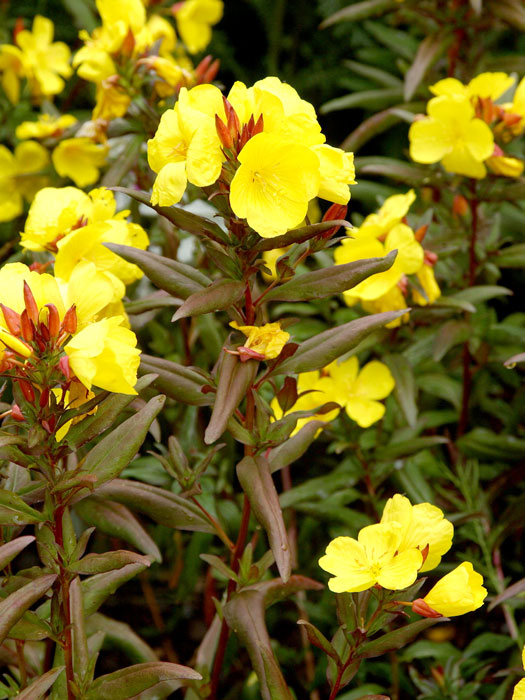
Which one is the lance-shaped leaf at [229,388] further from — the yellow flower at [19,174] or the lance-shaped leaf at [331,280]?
the yellow flower at [19,174]

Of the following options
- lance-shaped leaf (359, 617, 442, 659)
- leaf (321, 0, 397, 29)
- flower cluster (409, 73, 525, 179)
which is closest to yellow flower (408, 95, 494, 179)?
flower cluster (409, 73, 525, 179)

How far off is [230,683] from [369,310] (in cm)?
84

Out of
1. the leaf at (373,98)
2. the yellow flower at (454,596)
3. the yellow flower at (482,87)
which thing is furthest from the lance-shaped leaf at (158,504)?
the leaf at (373,98)

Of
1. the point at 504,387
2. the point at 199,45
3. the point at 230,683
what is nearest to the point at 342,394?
the point at 230,683

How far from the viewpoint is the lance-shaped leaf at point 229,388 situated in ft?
2.97

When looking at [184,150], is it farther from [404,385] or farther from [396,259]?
[404,385]

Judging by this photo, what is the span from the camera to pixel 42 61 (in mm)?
2041

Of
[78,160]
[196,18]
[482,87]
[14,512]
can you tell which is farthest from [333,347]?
[196,18]

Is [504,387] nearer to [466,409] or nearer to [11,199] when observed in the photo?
[466,409]

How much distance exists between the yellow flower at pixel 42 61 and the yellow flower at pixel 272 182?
4.27 feet

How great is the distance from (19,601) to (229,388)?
12.6 inches

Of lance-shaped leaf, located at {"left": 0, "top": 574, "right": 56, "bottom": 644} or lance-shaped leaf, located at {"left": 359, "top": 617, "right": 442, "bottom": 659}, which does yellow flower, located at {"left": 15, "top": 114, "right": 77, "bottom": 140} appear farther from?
lance-shaped leaf, located at {"left": 359, "top": 617, "right": 442, "bottom": 659}

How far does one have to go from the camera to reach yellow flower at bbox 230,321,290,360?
953 millimetres

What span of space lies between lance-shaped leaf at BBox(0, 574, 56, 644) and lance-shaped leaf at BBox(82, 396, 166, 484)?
12 centimetres
